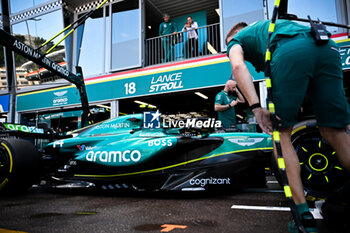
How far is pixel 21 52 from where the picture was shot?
18.9ft

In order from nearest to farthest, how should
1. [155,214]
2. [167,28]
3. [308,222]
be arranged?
[308,222]
[155,214]
[167,28]

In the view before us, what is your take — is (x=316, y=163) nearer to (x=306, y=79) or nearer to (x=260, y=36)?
(x=306, y=79)

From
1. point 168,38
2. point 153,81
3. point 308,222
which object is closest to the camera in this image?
point 308,222

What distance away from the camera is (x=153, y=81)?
8.70 metres

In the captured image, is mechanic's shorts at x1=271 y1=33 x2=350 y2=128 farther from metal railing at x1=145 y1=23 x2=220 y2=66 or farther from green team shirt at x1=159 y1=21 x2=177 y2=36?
green team shirt at x1=159 y1=21 x2=177 y2=36

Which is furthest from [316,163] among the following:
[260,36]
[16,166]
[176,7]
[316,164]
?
[176,7]

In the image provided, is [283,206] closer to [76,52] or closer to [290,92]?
[290,92]

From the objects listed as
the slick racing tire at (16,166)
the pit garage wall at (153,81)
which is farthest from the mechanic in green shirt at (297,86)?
the pit garage wall at (153,81)

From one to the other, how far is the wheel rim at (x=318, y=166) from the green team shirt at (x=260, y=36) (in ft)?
3.09

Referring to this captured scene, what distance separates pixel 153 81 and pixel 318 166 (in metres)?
6.99

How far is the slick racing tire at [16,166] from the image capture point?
3.18 m

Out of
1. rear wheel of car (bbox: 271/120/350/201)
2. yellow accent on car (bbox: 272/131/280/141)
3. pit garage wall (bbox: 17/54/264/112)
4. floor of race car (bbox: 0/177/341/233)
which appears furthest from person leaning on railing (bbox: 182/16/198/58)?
yellow accent on car (bbox: 272/131/280/141)

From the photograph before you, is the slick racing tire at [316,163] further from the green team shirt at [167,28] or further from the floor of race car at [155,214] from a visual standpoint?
the green team shirt at [167,28]

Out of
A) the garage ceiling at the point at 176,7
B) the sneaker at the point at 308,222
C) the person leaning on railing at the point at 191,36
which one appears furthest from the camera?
the garage ceiling at the point at 176,7
